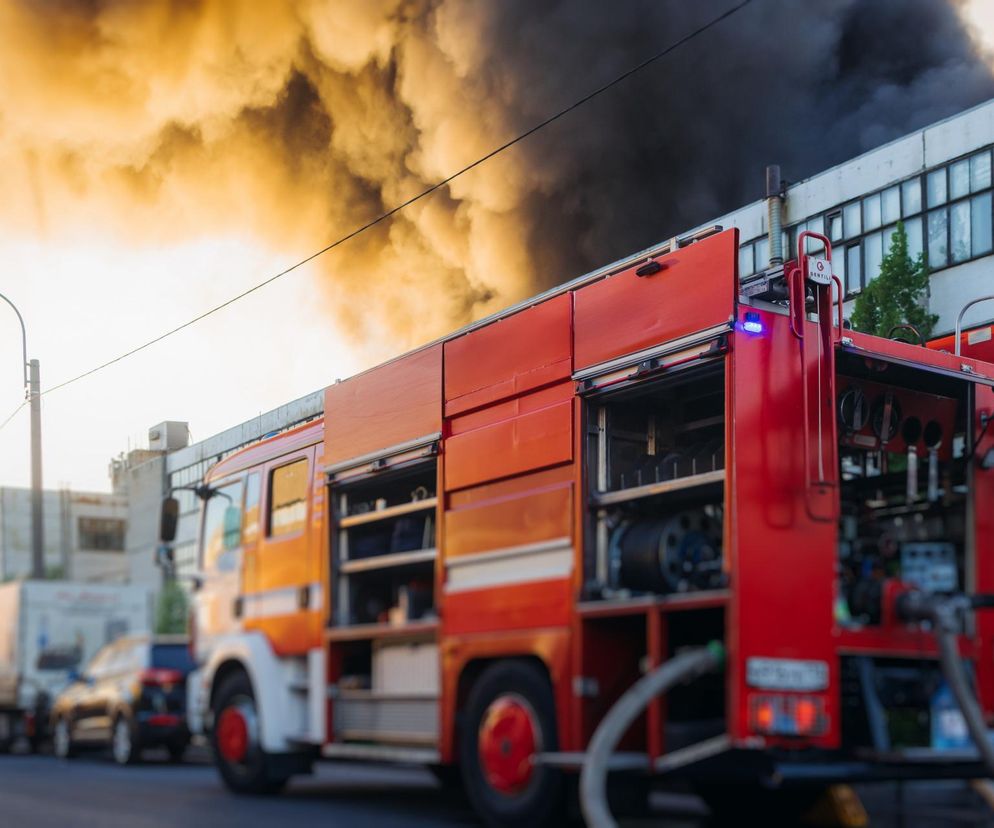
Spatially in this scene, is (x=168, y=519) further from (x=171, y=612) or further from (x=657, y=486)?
(x=171, y=612)

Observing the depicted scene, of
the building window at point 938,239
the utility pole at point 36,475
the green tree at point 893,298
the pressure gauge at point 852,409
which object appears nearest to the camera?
the pressure gauge at point 852,409

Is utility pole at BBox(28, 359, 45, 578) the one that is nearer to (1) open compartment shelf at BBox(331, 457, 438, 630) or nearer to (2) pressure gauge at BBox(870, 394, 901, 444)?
(1) open compartment shelf at BBox(331, 457, 438, 630)

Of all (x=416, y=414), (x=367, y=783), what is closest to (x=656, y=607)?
(x=416, y=414)

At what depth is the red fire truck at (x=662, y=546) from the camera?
7035 millimetres

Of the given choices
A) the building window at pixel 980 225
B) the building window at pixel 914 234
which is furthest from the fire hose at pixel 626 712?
the building window at pixel 914 234

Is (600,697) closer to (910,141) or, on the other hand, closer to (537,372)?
(537,372)

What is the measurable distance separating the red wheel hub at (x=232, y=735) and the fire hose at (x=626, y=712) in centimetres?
472

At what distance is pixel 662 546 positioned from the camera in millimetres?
7617

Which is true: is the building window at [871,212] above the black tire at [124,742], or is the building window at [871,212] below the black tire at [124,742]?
above

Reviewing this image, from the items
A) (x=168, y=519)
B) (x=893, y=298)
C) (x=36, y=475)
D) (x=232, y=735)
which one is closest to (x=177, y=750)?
(x=168, y=519)

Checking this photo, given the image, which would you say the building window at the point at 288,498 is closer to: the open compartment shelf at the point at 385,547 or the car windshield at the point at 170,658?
the open compartment shelf at the point at 385,547

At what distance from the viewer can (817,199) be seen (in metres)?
37.2

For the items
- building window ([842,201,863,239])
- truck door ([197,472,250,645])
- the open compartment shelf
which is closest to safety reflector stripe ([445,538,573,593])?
the open compartment shelf

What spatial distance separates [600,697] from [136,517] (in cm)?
5002
